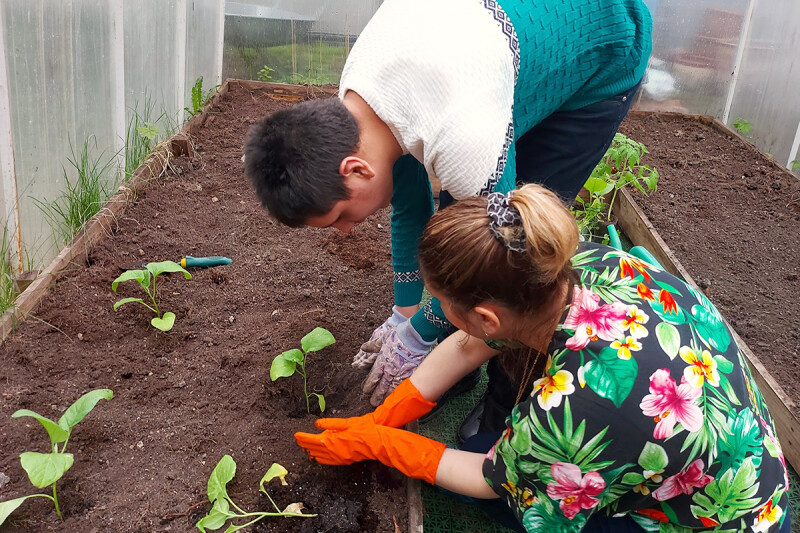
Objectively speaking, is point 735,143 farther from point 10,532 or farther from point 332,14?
point 10,532

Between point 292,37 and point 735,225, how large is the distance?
353cm

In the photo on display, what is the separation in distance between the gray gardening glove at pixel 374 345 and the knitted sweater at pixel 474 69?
2.63ft

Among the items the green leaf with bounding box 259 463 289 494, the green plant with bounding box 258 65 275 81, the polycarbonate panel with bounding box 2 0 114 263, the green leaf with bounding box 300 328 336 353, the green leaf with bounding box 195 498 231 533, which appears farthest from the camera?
the green plant with bounding box 258 65 275 81

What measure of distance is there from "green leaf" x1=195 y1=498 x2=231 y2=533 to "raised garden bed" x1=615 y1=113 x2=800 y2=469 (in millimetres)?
1748

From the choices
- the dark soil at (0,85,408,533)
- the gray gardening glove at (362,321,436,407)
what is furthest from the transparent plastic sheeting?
the gray gardening glove at (362,321,436,407)

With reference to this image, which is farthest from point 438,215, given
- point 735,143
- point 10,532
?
point 735,143

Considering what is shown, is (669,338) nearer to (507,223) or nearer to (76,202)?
(507,223)

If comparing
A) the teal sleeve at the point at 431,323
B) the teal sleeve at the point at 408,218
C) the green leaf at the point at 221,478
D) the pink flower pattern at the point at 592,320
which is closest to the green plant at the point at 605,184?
the teal sleeve at the point at 408,218

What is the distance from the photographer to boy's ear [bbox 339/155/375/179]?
1.38m

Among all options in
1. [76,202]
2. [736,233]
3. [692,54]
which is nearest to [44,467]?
[76,202]

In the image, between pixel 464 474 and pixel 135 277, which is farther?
pixel 135 277

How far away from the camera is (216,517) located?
151cm

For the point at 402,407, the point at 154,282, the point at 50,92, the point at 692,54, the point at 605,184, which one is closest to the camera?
the point at 402,407

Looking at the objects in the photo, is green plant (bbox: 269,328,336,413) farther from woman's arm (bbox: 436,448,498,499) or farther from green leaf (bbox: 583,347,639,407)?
green leaf (bbox: 583,347,639,407)
